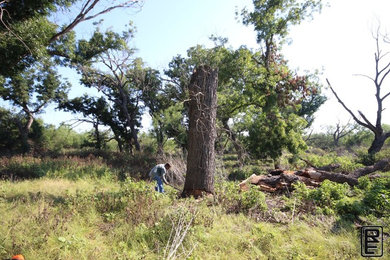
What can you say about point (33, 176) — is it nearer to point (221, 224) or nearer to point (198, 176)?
point (198, 176)

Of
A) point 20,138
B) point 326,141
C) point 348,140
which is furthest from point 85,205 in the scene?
point 326,141

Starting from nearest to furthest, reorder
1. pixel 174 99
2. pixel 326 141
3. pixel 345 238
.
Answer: pixel 345 238 → pixel 174 99 → pixel 326 141

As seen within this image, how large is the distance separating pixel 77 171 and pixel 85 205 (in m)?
6.57

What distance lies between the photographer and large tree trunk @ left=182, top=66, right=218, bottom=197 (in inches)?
215

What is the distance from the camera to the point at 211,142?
18.7 ft

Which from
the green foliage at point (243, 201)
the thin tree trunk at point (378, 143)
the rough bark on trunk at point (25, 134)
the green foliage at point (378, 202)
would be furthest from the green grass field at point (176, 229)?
the rough bark on trunk at point (25, 134)

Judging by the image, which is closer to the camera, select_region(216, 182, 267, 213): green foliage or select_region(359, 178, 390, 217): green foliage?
select_region(359, 178, 390, 217): green foliage

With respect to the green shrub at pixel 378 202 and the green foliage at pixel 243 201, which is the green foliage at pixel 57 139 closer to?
the green foliage at pixel 243 201

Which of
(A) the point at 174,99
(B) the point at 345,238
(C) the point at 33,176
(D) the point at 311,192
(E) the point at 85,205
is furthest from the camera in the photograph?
(A) the point at 174,99

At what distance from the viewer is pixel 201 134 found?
5598 mm

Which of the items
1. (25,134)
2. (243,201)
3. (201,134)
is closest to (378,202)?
(243,201)

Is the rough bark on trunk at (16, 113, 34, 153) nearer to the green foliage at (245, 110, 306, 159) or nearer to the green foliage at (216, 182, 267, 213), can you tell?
the green foliage at (245, 110, 306, 159)

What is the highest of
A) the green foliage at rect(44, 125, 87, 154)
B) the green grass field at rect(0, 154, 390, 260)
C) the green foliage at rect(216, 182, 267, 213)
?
the green foliage at rect(44, 125, 87, 154)

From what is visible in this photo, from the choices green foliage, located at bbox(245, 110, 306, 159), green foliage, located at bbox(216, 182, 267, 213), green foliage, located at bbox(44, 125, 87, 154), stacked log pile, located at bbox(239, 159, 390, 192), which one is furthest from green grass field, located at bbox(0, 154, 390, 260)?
green foliage, located at bbox(44, 125, 87, 154)
